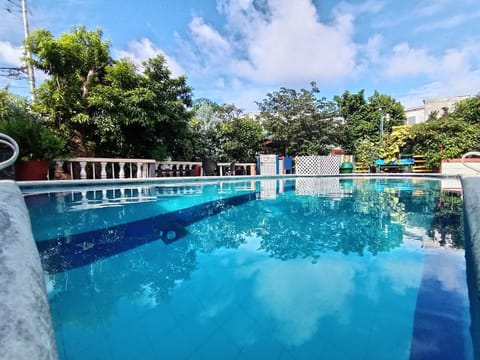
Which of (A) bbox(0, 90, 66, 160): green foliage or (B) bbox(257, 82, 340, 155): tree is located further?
(B) bbox(257, 82, 340, 155): tree

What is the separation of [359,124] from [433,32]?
804 cm

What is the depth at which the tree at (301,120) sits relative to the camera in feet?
57.3

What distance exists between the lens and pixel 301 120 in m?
17.3

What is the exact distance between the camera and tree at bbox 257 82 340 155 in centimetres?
1745

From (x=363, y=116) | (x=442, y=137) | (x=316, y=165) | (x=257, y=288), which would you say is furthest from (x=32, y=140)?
(x=363, y=116)

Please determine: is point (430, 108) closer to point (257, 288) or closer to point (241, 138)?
point (241, 138)

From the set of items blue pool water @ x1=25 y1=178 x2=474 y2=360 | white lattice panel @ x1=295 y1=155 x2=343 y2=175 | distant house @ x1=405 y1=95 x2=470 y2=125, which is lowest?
blue pool water @ x1=25 y1=178 x2=474 y2=360

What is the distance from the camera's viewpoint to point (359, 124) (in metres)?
21.7

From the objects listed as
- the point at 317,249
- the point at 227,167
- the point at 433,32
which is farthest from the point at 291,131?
the point at 317,249

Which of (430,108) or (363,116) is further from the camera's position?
(430,108)

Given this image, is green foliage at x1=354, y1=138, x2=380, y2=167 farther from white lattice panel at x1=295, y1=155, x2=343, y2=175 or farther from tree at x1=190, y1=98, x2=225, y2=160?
tree at x1=190, y1=98, x2=225, y2=160

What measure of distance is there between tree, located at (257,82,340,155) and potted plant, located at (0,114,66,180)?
13.4m

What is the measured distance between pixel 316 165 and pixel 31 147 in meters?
14.7

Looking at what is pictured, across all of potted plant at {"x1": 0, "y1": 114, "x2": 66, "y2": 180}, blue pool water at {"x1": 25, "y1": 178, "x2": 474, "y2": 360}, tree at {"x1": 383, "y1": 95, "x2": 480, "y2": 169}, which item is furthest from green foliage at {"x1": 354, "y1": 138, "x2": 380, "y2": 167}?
potted plant at {"x1": 0, "y1": 114, "x2": 66, "y2": 180}
